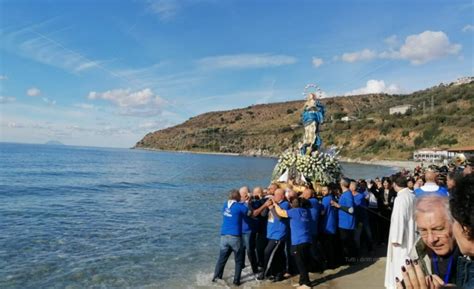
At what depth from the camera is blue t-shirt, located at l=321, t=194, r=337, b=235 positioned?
29.8 ft

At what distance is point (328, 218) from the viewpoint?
Result: 9148mm

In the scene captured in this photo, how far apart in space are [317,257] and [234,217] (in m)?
2.03

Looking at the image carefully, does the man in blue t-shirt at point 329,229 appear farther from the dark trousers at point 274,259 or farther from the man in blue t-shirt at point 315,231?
the dark trousers at point 274,259

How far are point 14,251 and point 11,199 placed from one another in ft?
45.5

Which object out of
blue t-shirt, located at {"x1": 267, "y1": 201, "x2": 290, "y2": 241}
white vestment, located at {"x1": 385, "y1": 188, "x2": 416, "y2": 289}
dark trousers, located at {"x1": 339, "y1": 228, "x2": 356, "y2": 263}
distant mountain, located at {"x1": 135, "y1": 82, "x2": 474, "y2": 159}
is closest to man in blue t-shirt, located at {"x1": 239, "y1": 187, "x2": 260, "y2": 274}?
blue t-shirt, located at {"x1": 267, "y1": 201, "x2": 290, "y2": 241}

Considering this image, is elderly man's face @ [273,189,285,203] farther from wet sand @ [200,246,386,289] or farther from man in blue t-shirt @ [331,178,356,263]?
wet sand @ [200,246,386,289]

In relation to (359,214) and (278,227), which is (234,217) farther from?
(359,214)

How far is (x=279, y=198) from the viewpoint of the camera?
26.9ft

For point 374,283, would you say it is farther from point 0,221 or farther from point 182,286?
point 0,221

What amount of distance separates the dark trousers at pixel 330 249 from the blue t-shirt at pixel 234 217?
2111mm

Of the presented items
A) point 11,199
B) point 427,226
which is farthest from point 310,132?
point 11,199

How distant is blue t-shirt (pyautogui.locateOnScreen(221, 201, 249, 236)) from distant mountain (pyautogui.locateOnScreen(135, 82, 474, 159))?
657 centimetres

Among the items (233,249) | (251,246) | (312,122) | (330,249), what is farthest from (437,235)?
(312,122)

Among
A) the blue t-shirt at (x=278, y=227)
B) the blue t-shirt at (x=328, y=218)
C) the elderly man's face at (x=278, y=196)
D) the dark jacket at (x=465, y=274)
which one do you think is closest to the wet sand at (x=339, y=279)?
the blue t-shirt at (x=328, y=218)
